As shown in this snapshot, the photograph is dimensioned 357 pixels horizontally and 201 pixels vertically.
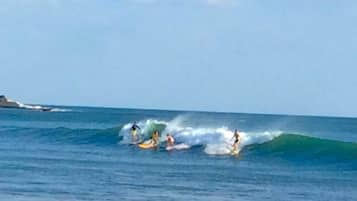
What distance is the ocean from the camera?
24.5 m

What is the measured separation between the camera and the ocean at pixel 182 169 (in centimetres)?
2455

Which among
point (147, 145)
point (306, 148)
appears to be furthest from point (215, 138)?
point (306, 148)

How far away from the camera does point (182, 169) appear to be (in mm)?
32438

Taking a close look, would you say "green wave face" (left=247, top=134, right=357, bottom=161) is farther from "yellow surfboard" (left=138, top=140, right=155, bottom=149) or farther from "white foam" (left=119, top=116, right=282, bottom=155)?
"yellow surfboard" (left=138, top=140, right=155, bottom=149)

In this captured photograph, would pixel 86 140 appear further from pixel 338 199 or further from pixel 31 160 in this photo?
pixel 338 199

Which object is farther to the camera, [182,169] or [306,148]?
[306,148]

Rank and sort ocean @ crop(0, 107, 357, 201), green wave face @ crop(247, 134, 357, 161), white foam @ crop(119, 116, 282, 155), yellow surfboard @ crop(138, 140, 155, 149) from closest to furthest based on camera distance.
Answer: ocean @ crop(0, 107, 357, 201)
green wave face @ crop(247, 134, 357, 161)
white foam @ crop(119, 116, 282, 155)
yellow surfboard @ crop(138, 140, 155, 149)

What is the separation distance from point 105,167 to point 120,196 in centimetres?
900

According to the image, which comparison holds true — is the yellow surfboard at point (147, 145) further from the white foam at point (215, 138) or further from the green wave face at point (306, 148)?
the green wave face at point (306, 148)

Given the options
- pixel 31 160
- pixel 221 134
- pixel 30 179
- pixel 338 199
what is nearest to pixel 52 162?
pixel 31 160

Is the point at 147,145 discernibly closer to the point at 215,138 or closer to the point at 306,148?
the point at 215,138

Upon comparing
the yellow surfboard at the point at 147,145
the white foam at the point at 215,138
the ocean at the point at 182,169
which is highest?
the white foam at the point at 215,138

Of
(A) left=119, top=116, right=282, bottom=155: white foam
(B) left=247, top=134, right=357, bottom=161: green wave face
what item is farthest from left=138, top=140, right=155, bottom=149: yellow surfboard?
(B) left=247, top=134, right=357, bottom=161: green wave face

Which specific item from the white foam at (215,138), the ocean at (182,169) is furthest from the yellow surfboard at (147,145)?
the white foam at (215,138)
